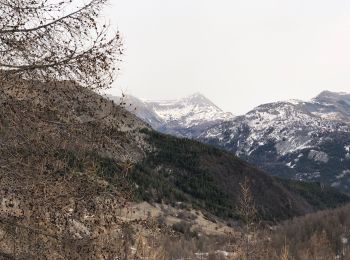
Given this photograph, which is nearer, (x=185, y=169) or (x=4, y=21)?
(x=4, y=21)

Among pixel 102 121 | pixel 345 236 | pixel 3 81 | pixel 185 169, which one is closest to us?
pixel 3 81

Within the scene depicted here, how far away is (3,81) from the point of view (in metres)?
5.64

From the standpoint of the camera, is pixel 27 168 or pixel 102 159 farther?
pixel 102 159

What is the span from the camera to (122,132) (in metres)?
6.30

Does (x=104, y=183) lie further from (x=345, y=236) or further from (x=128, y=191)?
(x=345, y=236)

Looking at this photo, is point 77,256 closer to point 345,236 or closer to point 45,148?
point 45,148

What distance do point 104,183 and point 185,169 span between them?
86.1 meters

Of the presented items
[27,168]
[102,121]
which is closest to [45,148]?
[27,168]

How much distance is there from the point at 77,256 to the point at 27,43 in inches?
101

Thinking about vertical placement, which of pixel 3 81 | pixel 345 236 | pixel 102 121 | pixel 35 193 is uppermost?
pixel 3 81

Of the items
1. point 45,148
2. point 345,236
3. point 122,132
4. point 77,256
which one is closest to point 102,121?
point 122,132

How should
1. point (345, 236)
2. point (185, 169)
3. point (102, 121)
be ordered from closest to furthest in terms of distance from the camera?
point (102, 121)
point (345, 236)
point (185, 169)

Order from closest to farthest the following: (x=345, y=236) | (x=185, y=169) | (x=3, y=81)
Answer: (x=3, y=81), (x=345, y=236), (x=185, y=169)

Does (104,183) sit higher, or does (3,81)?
(3,81)
